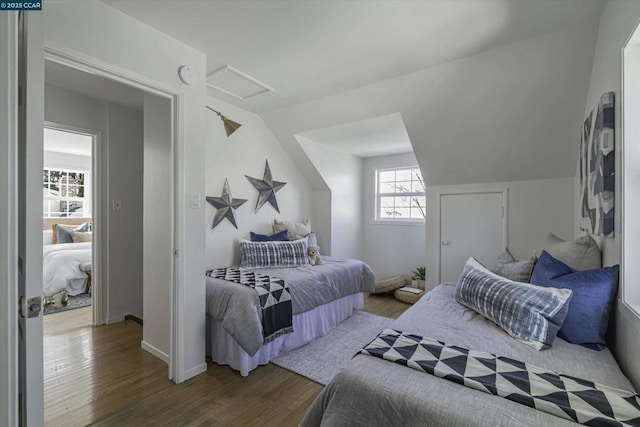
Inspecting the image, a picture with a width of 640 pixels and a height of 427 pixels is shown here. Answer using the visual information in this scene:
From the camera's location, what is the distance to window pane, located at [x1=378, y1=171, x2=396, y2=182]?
486 centimetres

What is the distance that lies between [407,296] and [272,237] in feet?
6.51

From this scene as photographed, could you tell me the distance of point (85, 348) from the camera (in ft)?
8.51

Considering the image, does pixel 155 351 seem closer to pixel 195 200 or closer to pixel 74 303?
pixel 195 200

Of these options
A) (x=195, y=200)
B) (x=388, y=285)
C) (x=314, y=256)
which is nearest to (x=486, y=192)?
(x=388, y=285)

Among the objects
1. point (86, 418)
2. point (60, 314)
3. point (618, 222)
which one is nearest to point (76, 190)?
point (60, 314)

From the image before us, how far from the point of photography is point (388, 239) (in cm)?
477

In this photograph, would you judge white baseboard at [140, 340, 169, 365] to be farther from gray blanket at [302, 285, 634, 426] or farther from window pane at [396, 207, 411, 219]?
window pane at [396, 207, 411, 219]

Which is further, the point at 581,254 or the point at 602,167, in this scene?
the point at 581,254

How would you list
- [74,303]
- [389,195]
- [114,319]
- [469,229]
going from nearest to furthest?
[114,319] < [469,229] < [74,303] < [389,195]

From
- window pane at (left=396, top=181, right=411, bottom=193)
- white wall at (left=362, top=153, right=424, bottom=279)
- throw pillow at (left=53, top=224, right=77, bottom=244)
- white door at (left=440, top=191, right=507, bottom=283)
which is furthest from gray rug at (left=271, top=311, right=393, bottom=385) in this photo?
throw pillow at (left=53, top=224, right=77, bottom=244)

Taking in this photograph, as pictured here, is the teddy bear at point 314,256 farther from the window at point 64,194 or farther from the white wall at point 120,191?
the window at point 64,194

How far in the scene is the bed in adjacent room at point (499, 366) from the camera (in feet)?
3.18

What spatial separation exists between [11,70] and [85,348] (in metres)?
2.79

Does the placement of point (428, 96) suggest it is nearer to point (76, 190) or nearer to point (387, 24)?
point (387, 24)
